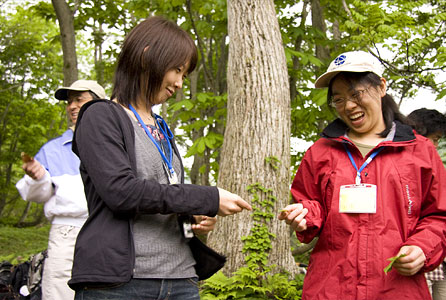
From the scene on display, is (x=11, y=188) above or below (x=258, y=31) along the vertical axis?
below

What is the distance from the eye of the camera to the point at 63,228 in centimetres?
334

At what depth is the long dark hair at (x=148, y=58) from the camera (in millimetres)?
1707

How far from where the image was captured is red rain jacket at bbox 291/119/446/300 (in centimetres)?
197

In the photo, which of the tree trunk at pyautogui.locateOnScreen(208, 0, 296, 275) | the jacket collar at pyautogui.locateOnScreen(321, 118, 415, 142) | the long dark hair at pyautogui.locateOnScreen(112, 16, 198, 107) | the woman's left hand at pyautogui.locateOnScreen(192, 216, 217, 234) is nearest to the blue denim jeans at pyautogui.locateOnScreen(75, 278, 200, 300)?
the woman's left hand at pyautogui.locateOnScreen(192, 216, 217, 234)

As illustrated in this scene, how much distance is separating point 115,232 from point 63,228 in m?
2.04

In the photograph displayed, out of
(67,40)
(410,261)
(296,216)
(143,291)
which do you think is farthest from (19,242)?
(410,261)

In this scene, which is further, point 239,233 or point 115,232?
point 239,233

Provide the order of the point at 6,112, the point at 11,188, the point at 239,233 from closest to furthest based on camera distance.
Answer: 1. the point at 239,233
2. the point at 6,112
3. the point at 11,188

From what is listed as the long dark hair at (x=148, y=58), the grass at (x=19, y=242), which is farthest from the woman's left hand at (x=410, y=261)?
the grass at (x=19, y=242)

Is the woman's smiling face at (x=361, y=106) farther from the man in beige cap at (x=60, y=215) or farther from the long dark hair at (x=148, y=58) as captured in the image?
the man in beige cap at (x=60, y=215)

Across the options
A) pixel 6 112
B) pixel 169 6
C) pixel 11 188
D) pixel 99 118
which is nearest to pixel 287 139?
pixel 99 118

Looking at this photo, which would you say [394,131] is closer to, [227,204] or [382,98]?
[382,98]

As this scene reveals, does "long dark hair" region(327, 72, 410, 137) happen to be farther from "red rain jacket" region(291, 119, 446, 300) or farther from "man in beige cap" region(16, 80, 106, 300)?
"man in beige cap" region(16, 80, 106, 300)

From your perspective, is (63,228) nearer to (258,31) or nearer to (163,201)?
(163,201)
